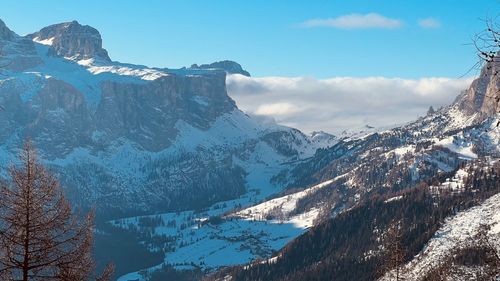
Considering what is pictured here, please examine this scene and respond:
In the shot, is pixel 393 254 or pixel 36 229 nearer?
pixel 36 229

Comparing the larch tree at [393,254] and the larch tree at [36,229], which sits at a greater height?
the larch tree at [36,229]

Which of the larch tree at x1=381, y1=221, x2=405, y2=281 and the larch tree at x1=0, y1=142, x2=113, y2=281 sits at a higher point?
the larch tree at x1=0, y1=142, x2=113, y2=281

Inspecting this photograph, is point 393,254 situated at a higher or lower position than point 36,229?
lower

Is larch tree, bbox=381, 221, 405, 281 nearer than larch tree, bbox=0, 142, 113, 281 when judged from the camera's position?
No

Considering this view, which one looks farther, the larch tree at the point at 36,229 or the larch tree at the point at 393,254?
the larch tree at the point at 393,254

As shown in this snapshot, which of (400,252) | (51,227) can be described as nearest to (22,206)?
(51,227)

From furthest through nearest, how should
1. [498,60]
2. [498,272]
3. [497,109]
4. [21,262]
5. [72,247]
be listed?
[72,247] < [21,262] < [498,272] < [497,109] < [498,60]

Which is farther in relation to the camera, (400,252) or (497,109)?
(400,252)

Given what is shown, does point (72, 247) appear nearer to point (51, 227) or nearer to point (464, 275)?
point (51, 227)
